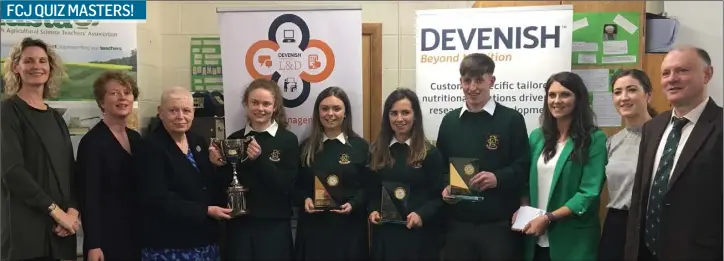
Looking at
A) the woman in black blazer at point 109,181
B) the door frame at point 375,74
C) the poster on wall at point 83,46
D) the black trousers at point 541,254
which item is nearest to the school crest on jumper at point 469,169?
the black trousers at point 541,254

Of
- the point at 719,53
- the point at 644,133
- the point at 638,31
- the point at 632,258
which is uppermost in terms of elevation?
the point at 638,31

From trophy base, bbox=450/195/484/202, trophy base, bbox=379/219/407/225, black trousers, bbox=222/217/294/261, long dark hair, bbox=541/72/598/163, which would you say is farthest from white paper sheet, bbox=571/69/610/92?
black trousers, bbox=222/217/294/261

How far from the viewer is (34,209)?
105 inches

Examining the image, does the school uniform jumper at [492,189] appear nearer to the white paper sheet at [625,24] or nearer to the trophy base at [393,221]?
the trophy base at [393,221]

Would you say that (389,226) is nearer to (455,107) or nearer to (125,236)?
(455,107)

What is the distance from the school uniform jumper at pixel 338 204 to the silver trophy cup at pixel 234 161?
29 cm

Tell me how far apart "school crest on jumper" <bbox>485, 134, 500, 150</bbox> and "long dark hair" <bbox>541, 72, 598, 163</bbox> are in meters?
0.22

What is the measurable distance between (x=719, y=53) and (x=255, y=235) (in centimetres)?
224

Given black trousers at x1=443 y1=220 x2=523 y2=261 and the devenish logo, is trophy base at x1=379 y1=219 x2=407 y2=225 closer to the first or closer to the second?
black trousers at x1=443 y1=220 x2=523 y2=261

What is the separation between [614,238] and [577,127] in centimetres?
54

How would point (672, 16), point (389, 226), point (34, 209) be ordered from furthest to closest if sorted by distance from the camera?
point (672, 16), point (389, 226), point (34, 209)

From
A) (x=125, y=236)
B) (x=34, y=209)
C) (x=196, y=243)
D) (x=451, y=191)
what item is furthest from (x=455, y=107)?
(x=34, y=209)

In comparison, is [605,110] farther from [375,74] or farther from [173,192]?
[173,192]

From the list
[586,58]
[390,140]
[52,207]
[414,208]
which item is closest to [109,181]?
[52,207]
